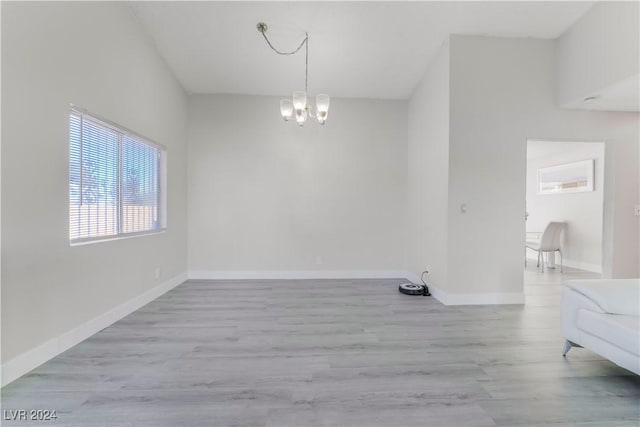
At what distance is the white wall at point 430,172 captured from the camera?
3.58 meters

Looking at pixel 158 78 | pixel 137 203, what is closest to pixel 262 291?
pixel 137 203

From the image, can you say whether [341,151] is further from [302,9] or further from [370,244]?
[302,9]

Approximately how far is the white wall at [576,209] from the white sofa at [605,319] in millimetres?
3673

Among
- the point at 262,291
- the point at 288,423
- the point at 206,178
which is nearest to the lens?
the point at 288,423

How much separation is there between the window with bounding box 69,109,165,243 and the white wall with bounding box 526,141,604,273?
20.3 ft

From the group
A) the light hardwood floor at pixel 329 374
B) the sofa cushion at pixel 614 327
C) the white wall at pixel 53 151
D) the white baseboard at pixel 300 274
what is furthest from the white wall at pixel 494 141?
the white wall at pixel 53 151

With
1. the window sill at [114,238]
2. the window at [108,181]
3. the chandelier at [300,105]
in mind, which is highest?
the chandelier at [300,105]

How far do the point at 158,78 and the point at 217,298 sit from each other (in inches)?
119

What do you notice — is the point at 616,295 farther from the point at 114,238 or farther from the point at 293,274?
the point at 114,238

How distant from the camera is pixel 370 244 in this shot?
4941 mm

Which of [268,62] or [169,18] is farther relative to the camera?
[268,62]

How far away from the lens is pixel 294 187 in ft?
15.9

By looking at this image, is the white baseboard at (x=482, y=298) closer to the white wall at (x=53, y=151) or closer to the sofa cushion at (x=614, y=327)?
the sofa cushion at (x=614, y=327)

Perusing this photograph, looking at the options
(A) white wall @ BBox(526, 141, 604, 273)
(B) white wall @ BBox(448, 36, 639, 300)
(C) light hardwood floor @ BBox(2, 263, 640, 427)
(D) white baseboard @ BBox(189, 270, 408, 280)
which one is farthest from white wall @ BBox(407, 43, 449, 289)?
(A) white wall @ BBox(526, 141, 604, 273)
